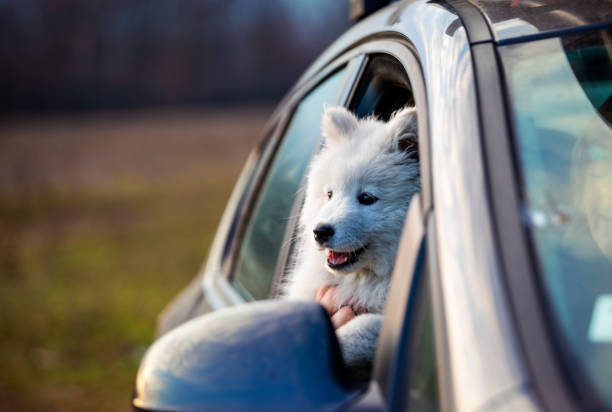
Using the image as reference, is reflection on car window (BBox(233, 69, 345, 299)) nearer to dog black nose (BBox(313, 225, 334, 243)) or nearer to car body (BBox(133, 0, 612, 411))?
dog black nose (BBox(313, 225, 334, 243))

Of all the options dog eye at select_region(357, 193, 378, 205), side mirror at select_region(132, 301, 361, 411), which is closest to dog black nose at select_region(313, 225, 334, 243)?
dog eye at select_region(357, 193, 378, 205)

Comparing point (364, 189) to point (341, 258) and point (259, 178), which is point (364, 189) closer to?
point (341, 258)

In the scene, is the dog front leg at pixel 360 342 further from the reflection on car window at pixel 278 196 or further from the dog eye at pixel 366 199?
the reflection on car window at pixel 278 196

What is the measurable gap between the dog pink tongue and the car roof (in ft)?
2.76

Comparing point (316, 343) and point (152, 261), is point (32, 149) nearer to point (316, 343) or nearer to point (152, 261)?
point (152, 261)

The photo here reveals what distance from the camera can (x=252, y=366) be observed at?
125 centimetres

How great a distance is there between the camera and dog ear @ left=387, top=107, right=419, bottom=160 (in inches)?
79.6

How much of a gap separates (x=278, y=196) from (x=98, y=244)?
10.7m

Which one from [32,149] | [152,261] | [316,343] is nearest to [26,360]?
[152,261]

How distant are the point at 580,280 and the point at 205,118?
22321mm

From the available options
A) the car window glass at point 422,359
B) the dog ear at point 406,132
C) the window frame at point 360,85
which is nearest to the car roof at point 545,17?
the window frame at point 360,85

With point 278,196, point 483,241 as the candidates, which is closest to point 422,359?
point 483,241

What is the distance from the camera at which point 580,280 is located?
1.22m

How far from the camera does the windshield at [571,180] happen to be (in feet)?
3.58
